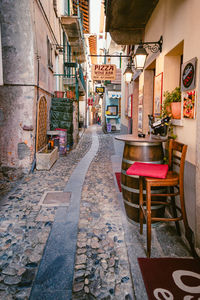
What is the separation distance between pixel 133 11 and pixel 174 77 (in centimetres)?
236


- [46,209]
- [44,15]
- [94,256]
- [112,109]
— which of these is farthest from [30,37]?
[112,109]

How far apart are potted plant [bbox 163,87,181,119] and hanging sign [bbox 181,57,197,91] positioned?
0.37 metres

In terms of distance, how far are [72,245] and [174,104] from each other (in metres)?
2.45

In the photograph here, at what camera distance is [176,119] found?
352cm

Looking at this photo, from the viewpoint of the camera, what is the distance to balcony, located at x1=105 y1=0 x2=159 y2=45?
4.95 metres

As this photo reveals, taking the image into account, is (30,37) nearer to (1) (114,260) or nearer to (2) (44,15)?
(2) (44,15)

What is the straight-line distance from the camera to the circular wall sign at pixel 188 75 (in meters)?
2.84

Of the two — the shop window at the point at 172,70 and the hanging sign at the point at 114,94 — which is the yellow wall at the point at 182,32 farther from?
the hanging sign at the point at 114,94

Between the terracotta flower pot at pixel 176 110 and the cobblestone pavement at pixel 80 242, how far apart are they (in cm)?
180

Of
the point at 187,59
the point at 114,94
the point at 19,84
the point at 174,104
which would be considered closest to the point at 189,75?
the point at 187,59

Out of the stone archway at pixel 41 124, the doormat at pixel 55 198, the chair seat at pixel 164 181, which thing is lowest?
the doormat at pixel 55 198

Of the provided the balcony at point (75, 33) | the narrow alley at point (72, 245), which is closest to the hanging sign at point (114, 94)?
the balcony at point (75, 33)

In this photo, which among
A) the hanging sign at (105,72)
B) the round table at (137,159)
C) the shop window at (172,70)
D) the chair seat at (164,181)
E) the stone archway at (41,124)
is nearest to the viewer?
the chair seat at (164,181)

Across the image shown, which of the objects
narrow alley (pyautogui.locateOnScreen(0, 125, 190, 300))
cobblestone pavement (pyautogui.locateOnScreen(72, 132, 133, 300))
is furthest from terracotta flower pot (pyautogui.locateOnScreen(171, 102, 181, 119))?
cobblestone pavement (pyautogui.locateOnScreen(72, 132, 133, 300))
